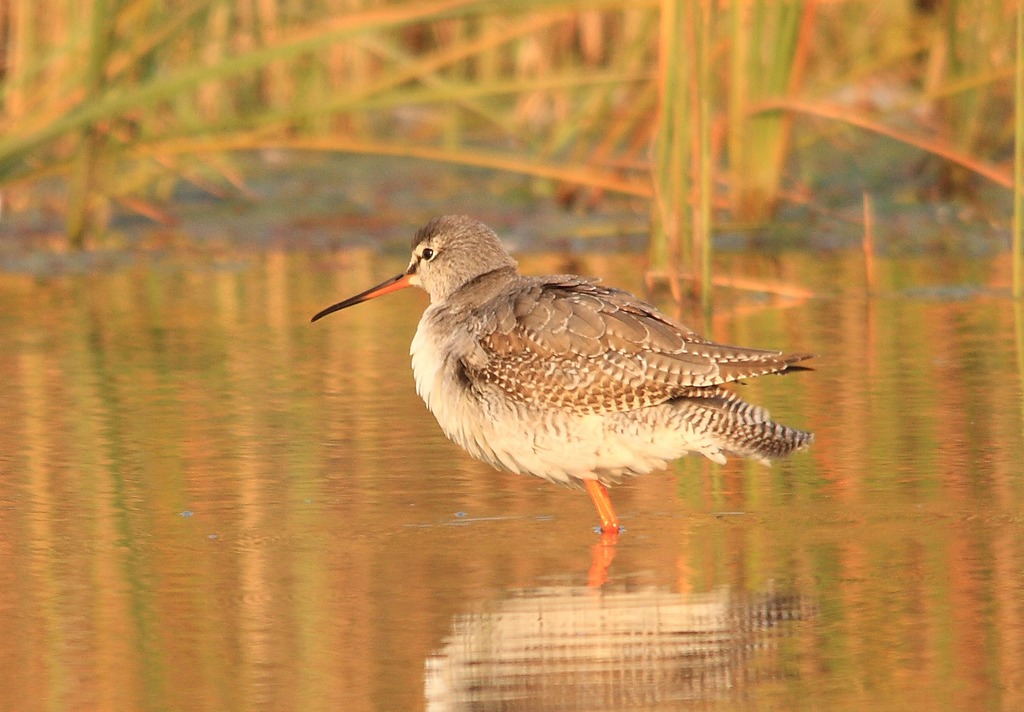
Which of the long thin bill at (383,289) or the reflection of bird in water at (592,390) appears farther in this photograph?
the long thin bill at (383,289)

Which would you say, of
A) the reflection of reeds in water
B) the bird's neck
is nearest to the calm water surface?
the reflection of reeds in water

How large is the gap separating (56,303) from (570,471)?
19.2ft

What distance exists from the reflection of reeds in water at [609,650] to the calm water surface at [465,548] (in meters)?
0.01

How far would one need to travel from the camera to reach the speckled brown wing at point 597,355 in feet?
19.4

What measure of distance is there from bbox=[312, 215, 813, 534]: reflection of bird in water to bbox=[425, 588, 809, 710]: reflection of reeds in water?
0.91 m

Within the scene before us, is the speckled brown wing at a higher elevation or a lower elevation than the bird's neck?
lower

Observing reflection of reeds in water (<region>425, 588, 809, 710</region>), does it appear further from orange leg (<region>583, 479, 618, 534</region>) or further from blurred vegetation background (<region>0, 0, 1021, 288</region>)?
blurred vegetation background (<region>0, 0, 1021, 288</region>)

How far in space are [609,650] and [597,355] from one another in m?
1.63

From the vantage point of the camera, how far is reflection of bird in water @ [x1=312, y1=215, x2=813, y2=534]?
5.89 metres

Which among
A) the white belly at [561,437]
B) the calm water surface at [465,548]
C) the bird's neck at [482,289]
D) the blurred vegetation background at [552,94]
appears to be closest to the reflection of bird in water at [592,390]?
the white belly at [561,437]

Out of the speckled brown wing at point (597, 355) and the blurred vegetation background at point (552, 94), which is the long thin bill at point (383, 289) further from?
the blurred vegetation background at point (552, 94)

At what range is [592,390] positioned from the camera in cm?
596

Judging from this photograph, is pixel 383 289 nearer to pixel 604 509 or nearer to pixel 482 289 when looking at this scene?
pixel 482 289

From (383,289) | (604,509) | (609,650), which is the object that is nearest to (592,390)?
(604,509)
